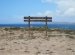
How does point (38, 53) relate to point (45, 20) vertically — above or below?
below

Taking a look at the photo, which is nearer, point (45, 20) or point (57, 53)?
point (57, 53)

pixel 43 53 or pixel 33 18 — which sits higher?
pixel 33 18

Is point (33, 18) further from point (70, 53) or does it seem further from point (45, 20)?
point (70, 53)

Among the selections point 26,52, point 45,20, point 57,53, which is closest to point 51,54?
point 57,53

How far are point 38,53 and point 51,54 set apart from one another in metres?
0.79

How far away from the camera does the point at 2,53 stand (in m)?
14.5

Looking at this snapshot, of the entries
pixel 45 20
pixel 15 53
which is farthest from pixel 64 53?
pixel 45 20

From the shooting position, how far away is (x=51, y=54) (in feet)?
46.1

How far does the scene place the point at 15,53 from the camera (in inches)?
568

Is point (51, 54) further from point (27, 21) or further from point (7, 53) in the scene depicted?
point (27, 21)

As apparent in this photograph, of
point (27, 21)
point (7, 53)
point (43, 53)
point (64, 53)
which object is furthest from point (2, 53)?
point (27, 21)

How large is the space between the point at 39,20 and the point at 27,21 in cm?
121

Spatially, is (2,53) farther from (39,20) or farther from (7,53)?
(39,20)

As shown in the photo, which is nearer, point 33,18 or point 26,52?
point 26,52
